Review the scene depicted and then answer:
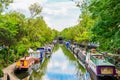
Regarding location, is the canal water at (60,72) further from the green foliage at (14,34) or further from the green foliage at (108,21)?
the green foliage at (108,21)

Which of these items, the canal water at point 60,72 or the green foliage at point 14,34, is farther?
the canal water at point 60,72

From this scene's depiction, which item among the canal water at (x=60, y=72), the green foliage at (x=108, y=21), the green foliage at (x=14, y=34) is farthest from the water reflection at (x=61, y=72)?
the green foliage at (x=108, y=21)

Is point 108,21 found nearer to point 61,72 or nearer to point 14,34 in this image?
point 14,34

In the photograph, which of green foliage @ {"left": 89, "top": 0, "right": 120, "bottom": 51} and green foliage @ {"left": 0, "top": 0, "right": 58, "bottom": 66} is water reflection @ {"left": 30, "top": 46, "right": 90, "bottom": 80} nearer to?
green foliage @ {"left": 0, "top": 0, "right": 58, "bottom": 66}

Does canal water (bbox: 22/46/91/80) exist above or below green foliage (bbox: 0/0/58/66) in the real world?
below

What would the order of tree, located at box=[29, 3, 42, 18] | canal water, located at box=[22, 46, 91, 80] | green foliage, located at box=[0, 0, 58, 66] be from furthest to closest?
tree, located at box=[29, 3, 42, 18], canal water, located at box=[22, 46, 91, 80], green foliage, located at box=[0, 0, 58, 66]

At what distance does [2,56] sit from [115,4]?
85.3 ft

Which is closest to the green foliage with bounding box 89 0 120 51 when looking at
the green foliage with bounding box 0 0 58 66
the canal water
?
the green foliage with bounding box 0 0 58 66

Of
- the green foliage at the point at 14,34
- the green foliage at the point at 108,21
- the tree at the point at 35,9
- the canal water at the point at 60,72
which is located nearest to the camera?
the green foliage at the point at 108,21

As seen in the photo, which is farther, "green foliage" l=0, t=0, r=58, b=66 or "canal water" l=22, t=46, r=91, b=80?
"canal water" l=22, t=46, r=91, b=80

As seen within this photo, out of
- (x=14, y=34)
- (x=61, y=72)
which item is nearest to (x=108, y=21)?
(x=14, y=34)

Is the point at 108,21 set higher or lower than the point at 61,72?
higher

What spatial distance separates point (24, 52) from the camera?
62.2 meters

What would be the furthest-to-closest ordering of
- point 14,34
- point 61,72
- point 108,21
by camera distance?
point 61,72 → point 14,34 → point 108,21
